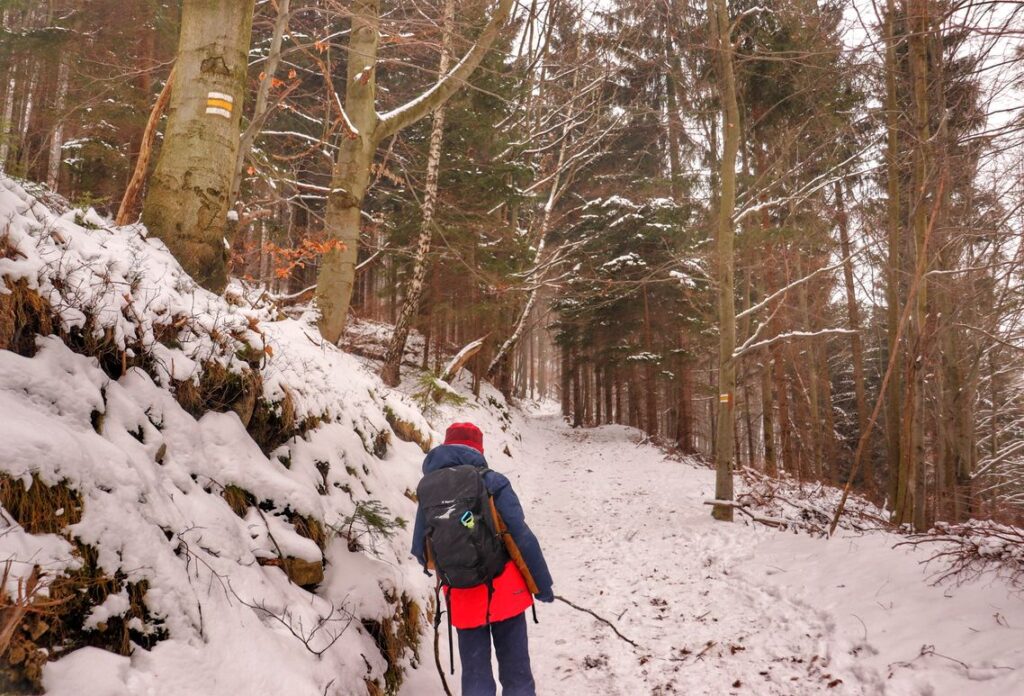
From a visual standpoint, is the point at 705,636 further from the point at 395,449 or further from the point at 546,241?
the point at 546,241

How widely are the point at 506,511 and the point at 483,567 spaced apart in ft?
1.13

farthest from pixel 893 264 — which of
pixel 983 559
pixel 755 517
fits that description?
pixel 983 559

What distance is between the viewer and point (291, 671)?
2488 millimetres

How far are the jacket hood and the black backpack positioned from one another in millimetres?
137

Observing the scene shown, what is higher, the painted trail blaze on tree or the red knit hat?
the painted trail blaze on tree

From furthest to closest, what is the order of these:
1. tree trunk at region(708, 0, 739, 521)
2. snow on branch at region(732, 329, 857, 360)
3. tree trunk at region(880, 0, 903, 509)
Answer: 1. tree trunk at region(880, 0, 903, 509)
2. tree trunk at region(708, 0, 739, 521)
3. snow on branch at region(732, 329, 857, 360)

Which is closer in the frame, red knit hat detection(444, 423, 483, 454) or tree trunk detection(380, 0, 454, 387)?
red knit hat detection(444, 423, 483, 454)

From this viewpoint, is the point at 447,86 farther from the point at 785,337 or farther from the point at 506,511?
the point at 785,337

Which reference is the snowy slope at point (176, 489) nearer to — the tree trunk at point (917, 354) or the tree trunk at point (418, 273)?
the tree trunk at point (917, 354)

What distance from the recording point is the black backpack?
115 inches

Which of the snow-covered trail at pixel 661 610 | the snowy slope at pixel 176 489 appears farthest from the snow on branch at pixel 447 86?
the snow-covered trail at pixel 661 610

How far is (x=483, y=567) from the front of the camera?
296 centimetres

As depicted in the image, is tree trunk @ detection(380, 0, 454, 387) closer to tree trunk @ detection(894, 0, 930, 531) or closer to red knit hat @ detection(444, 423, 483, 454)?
red knit hat @ detection(444, 423, 483, 454)

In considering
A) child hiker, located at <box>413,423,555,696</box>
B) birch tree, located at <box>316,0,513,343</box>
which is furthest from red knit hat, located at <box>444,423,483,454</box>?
birch tree, located at <box>316,0,513,343</box>
